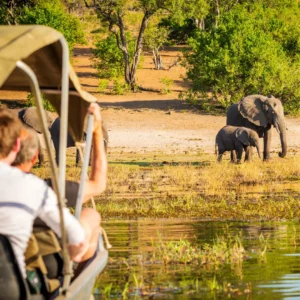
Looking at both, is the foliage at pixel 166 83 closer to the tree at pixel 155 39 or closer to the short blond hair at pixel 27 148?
the tree at pixel 155 39

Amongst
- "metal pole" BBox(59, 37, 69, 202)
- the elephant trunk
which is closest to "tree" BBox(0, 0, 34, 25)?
the elephant trunk

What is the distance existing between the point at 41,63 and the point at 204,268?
8.91 ft

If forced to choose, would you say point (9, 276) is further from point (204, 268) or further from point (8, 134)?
point (204, 268)

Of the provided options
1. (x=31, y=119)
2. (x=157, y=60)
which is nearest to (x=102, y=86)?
(x=157, y=60)

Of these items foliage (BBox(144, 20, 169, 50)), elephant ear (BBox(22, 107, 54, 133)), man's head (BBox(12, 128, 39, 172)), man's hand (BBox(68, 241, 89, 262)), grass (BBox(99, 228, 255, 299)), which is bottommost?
foliage (BBox(144, 20, 169, 50))

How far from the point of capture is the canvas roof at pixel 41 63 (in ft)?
18.6

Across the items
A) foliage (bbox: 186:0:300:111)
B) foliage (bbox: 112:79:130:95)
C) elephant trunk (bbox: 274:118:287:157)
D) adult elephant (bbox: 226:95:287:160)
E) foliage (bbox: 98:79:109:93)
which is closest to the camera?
elephant trunk (bbox: 274:118:287:157)

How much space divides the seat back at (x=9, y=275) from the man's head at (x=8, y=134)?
1.45 ft

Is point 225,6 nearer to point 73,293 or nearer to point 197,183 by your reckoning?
point 197,183

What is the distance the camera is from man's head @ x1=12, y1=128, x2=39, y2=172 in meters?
5.93

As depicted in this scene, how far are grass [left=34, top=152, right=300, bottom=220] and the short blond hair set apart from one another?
792 cm

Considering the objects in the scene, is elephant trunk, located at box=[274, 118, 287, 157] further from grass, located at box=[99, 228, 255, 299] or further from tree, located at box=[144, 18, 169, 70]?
tree, located at box=[144, 18, 169, 70]

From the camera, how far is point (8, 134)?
227 inches

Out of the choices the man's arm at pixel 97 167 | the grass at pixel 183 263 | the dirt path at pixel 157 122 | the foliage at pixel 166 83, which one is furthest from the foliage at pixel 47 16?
the man's arm at pixel 97 167
